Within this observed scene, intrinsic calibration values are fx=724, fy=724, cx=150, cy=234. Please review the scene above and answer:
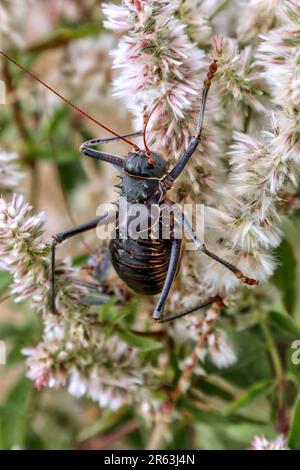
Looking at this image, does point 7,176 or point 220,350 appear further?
point 7,176

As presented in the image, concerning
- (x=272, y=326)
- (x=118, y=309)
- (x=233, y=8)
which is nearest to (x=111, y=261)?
(x=118, y=309)

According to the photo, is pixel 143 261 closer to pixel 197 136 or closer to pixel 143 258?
pixel 143 258

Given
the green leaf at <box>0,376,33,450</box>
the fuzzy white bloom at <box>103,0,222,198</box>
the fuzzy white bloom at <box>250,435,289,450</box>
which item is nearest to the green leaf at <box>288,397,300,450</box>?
the fuzzy white bloom at <box>250,435,289,450</box>

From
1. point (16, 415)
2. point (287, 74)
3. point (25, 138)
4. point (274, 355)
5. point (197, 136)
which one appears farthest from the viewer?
point (25, 138)

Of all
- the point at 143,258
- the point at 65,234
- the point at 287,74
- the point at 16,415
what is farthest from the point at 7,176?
the point at 287,74

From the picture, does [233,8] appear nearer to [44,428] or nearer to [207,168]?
[207,168]

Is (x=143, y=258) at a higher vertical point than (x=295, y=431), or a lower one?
higher
